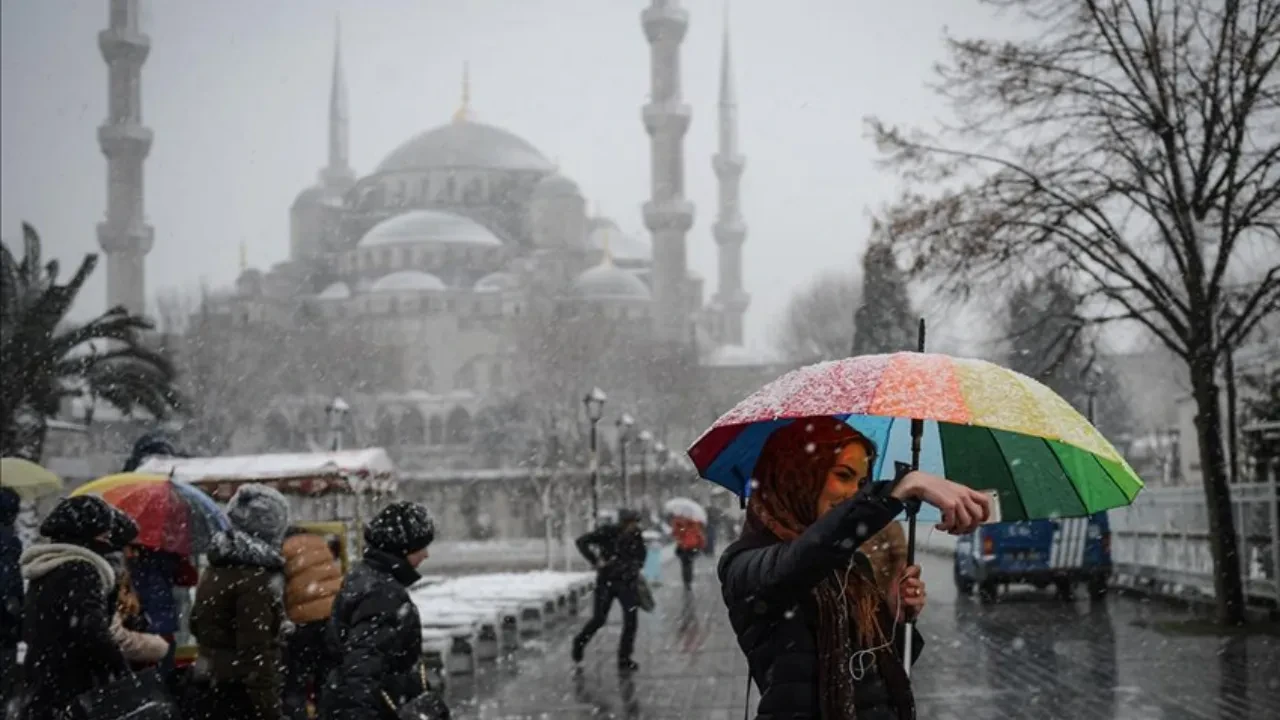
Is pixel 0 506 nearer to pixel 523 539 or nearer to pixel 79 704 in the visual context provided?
pixel 79 704

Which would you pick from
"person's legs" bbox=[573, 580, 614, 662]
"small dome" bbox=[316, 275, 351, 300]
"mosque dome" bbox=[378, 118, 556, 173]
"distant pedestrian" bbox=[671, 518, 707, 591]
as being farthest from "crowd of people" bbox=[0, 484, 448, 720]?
"mosque dome" bbox=[378, 118, 556, 173]

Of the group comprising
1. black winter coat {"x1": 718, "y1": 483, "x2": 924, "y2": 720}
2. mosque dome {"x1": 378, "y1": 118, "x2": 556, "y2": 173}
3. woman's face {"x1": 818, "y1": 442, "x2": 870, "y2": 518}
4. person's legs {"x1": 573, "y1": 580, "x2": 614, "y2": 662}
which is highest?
mosque dome {"x1": 378, "y1": 118, "x2": 556, "y2": 173}

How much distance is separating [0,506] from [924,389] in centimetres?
691

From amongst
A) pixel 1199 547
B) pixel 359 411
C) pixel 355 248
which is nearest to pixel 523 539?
pixel 359 411

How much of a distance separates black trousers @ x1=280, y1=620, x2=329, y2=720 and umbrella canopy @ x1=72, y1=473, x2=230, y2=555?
47.1 inches

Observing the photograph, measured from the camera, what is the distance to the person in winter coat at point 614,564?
1578 cm

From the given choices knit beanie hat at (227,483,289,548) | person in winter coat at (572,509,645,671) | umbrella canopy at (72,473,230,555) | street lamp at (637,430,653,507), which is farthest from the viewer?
street lamp at (637,430,653,507)

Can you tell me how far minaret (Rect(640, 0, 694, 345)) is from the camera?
10631cm

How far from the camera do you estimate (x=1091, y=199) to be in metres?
17.6

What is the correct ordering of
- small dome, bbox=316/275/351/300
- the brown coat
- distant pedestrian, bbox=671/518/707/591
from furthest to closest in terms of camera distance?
small dome, bbox=316/275/351/300 < distant pedestrian, bbox=671/518/707/591 < the brown coat

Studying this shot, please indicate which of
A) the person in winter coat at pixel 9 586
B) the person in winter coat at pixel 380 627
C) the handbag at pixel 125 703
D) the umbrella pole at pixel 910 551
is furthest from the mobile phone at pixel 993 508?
the person in winter coat at pixel 9 586

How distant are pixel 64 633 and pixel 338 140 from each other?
5622 inches

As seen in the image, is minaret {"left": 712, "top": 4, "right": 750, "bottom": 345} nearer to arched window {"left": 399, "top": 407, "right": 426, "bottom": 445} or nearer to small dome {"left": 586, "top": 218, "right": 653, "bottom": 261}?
small dome {"left": 586, "top": 218, "right": 653, "bottom": 261}

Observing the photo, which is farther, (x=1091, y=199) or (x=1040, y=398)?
(x=1091, y=199)
